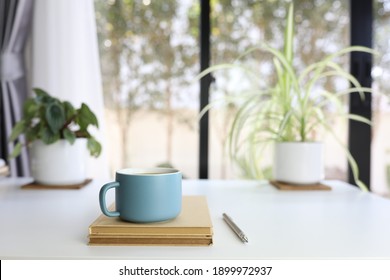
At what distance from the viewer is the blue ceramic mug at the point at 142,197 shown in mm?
602

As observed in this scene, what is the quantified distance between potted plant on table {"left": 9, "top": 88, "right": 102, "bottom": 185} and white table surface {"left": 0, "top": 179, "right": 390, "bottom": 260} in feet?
0.19

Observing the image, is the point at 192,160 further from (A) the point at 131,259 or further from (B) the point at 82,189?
(A) the point at 131,259

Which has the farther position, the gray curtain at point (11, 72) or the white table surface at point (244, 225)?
the gray curtain at point (11, 72)

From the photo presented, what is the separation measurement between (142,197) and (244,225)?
0.20 m

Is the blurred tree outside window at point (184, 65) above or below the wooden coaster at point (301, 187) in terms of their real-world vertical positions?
above

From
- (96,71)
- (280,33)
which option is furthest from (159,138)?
(280,33)

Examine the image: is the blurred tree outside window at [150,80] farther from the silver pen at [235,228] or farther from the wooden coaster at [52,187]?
the silver pen at [235,228]

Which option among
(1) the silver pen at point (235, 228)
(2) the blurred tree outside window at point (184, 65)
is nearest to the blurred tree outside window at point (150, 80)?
(2) the blurred tree outside window at point (184, 65)

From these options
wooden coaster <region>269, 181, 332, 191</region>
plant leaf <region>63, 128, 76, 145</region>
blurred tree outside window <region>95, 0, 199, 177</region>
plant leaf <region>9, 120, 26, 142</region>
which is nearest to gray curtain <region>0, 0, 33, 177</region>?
blurred tree outside window <region>95, 0, 199, 177</region>

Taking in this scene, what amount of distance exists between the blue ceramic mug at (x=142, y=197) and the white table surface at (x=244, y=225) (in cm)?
6

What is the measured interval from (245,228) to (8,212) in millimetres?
486

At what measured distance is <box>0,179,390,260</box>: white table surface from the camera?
0.54 metres

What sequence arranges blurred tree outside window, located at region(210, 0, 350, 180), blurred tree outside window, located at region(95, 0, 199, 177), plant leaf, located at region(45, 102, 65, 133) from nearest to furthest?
plant leaf, located at region(45, 102, 65, 133)
blurred tree outside window, located at region(210, 0, 350, 180)
blurred tree outside window, located at region(95, 0, 199, 177)

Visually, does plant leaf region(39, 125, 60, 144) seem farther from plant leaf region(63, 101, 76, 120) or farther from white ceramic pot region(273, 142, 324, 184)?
white ceramic pot region(273, 142, 324, 184)
